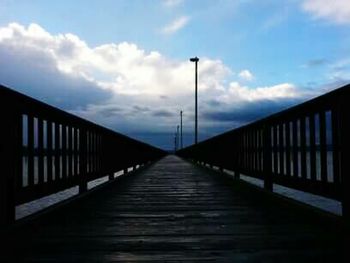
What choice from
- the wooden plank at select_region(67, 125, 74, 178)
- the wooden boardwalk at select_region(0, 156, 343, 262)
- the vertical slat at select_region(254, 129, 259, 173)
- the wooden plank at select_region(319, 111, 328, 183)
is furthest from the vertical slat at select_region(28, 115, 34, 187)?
the vertical slat at select_region(254, 129, 259, 173)

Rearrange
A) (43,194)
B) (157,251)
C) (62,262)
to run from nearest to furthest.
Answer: (62,262) < (157,251) < (43,194)

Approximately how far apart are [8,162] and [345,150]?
9.84 feet

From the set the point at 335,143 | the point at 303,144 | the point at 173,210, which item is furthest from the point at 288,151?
the point at 335,143

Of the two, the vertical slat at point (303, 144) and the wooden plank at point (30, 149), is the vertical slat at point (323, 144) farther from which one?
the wooden plank at point (30, 149)

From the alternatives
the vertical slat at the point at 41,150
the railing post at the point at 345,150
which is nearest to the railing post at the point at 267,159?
the railing post at the point at 345,150

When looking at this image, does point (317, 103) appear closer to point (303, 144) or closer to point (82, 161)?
point (303, 144)

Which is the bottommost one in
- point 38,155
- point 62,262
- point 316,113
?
point 62,262

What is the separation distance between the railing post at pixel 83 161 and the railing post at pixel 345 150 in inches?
184

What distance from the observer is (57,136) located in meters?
6.61

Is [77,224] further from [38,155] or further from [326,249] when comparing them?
[326,249]

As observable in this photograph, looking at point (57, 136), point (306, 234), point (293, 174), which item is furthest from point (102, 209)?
point (306, 234)

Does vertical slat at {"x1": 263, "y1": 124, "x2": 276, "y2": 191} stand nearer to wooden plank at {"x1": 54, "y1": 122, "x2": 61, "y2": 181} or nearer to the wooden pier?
the wooden pier

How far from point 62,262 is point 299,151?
3.64 metres

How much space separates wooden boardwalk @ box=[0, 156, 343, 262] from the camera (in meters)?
3.88
